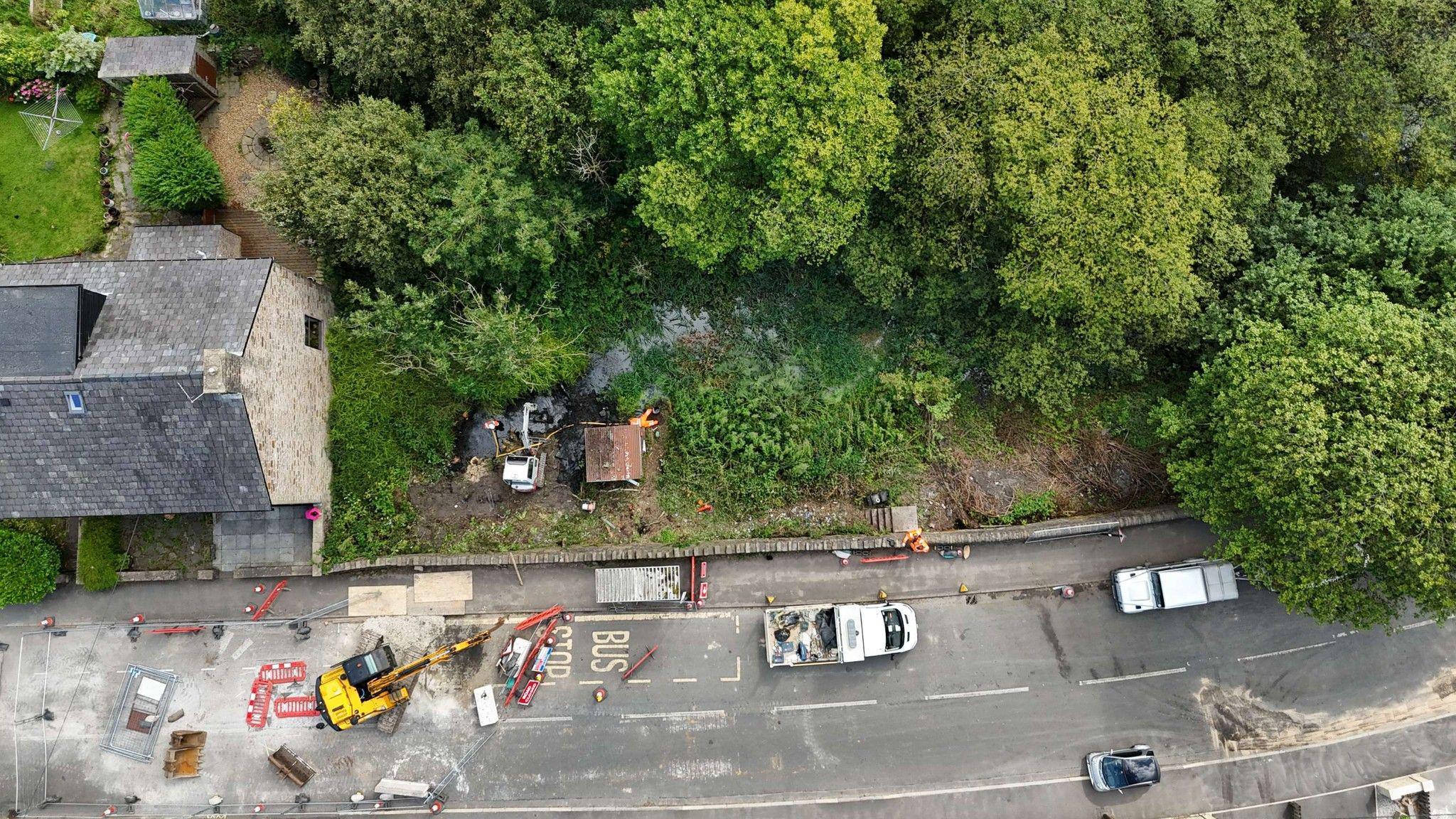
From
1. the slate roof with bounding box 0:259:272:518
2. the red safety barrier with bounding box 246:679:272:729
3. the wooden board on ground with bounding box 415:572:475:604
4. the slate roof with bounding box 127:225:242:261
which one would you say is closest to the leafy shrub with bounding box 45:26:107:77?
the slate roof with bounding box 127:225:242:261

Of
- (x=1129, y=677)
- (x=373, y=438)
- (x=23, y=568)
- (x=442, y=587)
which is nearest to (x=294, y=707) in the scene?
(x=442, y=587)

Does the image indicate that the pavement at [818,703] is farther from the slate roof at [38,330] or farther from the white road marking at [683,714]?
the slate roof at [38,330]

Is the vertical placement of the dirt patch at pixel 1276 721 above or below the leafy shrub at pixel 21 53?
below

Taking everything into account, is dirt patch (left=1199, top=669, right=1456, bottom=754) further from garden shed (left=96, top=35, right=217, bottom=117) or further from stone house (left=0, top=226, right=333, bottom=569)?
garden shed (left=96, top=35, right=217, bottom=117)

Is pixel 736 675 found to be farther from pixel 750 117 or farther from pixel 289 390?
pixel 750 117

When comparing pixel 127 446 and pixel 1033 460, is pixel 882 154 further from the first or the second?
pixel 127 446

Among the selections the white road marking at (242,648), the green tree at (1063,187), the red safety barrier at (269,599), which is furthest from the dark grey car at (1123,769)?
the white road marking at (242,648)
